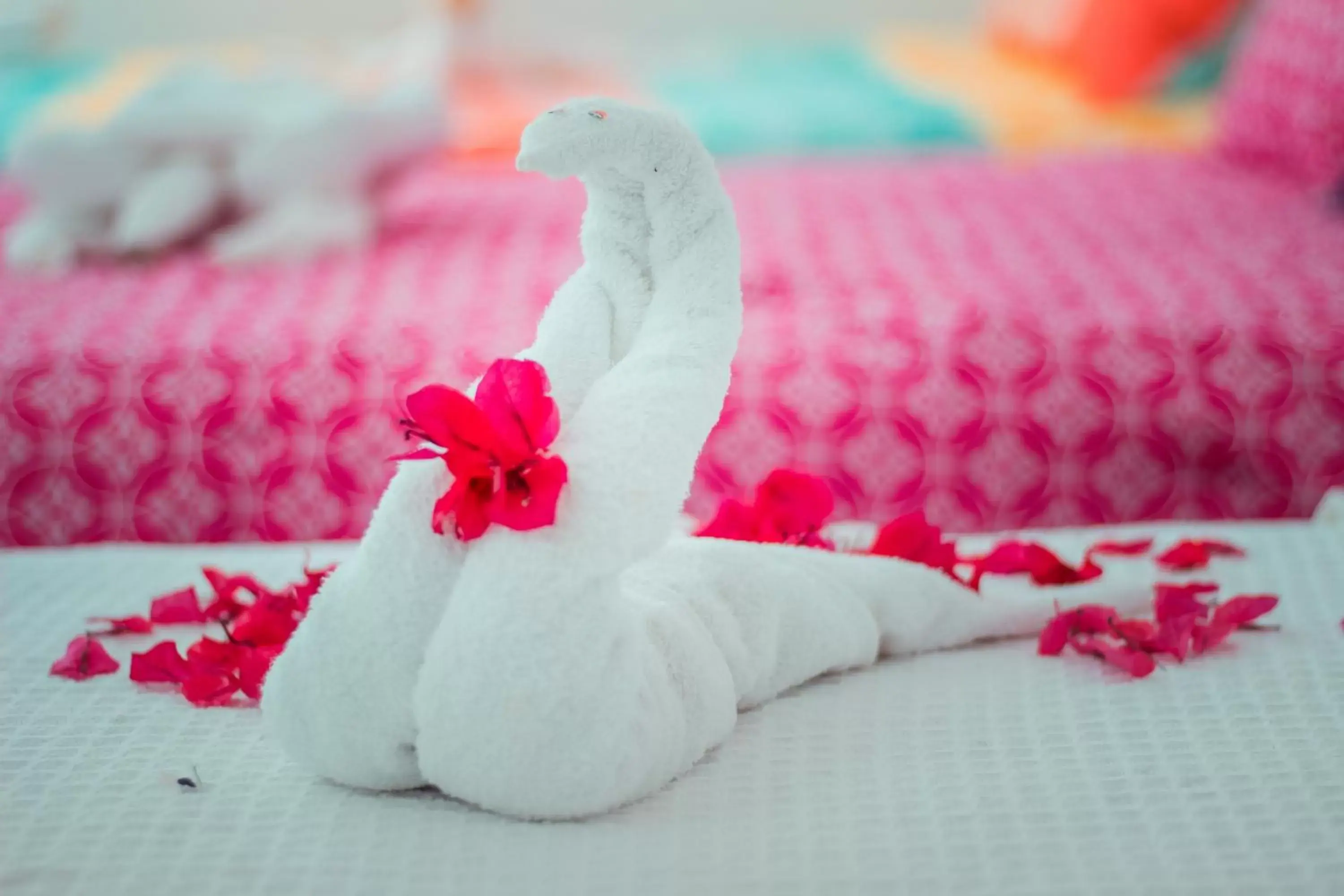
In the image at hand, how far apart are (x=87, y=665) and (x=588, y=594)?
382mm

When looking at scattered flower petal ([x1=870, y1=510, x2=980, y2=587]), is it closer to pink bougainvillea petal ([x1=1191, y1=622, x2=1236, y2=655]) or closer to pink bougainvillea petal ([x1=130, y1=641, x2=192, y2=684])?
pink bougainvillea petal ([x1=1191, y1=622, x2=1236, y2=655])

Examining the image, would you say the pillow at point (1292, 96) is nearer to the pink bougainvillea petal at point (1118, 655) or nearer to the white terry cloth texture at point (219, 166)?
the white terry cloth texture at point (219, 166)

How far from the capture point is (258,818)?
71 centimetres

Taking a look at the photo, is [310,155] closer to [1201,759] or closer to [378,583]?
[378,583]

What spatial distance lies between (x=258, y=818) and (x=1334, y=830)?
52cm

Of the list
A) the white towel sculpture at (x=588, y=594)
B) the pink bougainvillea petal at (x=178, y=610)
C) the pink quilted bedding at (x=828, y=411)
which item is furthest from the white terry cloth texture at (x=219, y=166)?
the white towel sculpture at (x=588, y=594)

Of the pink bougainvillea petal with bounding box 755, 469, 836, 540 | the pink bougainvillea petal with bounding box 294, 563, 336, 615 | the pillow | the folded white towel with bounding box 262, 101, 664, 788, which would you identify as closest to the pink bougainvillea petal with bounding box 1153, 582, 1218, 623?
the pink bougainvillea petal with bounding box 755, 469, 836, 540

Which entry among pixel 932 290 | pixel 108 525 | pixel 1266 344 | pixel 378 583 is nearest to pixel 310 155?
pixel 108 525

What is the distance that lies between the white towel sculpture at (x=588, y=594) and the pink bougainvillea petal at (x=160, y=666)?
16 centimetres

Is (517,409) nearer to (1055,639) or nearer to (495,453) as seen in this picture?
(495,453)

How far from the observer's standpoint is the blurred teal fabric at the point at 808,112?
2639 mm

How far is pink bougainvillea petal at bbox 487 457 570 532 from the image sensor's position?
67 centimetres

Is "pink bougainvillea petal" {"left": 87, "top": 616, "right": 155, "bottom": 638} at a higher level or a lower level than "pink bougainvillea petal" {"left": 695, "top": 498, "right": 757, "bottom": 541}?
lower

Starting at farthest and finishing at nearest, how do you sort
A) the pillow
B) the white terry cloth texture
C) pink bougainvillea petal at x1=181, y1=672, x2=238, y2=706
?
1. the pillow
2. the white terry cloth texture
3. pink bougainvillea petal at x1=181, y1=672, x2=238, y2=706
